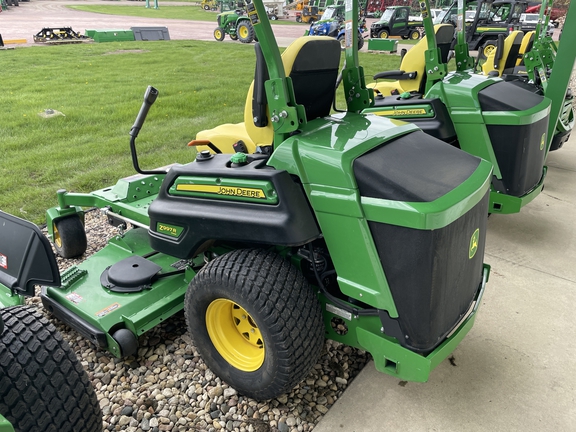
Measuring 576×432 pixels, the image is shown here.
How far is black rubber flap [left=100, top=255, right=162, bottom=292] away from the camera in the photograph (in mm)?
2539

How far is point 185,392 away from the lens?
7.39 ft

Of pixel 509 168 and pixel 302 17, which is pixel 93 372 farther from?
pixel 302 17

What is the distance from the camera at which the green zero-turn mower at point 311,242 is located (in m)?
1.76

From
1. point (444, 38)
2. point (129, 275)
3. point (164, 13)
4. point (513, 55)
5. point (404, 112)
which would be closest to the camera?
point (129, 275)

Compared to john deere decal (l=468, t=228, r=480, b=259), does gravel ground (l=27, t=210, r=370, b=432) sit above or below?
below

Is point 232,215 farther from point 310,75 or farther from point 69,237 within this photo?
point 69,237

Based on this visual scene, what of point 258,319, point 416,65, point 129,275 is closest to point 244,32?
point 416,65

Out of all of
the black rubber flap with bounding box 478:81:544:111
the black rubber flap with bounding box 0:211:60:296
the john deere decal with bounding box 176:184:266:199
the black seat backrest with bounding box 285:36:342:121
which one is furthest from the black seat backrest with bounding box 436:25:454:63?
the black rubber flap with bounding box 0:211:60:296

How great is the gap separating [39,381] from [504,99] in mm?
3441

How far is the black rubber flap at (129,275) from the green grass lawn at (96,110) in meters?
1.69

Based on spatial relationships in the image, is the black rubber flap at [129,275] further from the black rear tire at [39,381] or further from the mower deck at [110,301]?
the black rear tire at [39,381]

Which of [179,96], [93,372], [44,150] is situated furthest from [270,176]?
[179,96]

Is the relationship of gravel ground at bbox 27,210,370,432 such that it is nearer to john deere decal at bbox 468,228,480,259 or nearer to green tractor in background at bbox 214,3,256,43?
john deere decal at bbox 468,228,480,259

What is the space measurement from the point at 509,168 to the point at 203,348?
2649 millimetres
